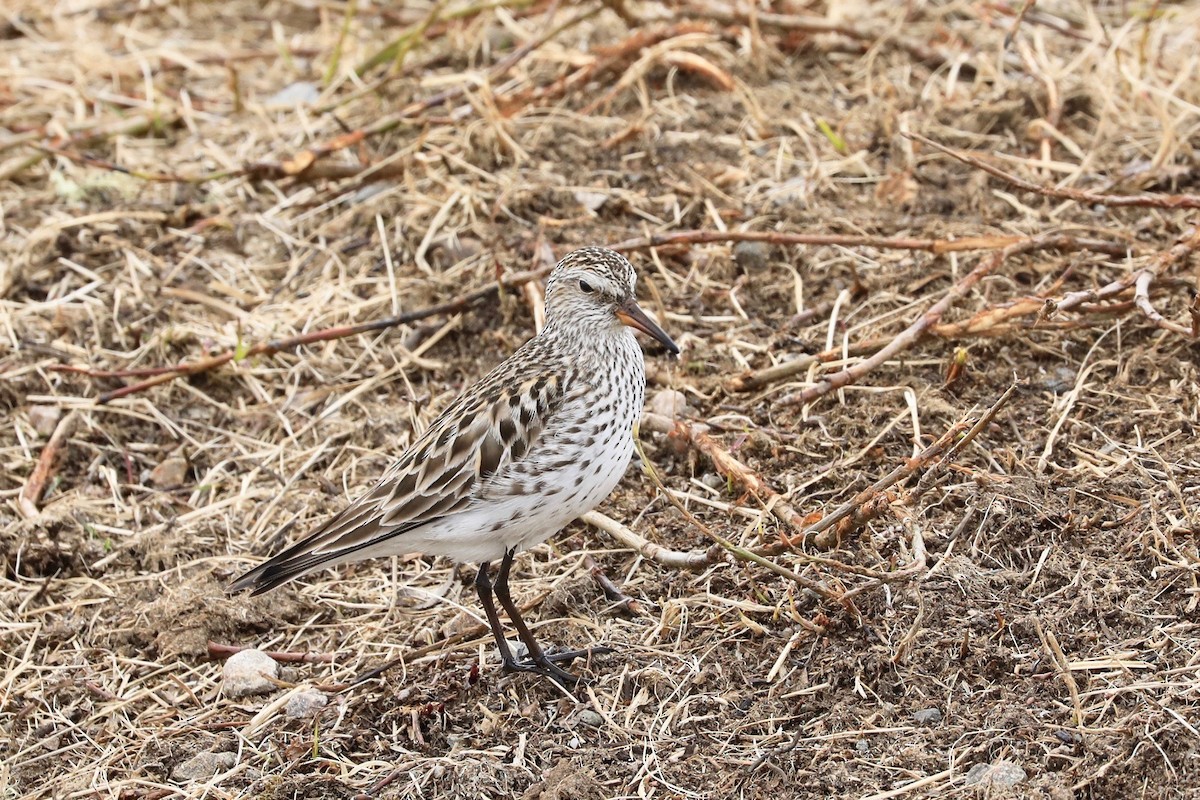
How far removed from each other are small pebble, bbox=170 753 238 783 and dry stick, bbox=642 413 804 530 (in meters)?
1.97

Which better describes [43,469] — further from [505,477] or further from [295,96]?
[295,96]

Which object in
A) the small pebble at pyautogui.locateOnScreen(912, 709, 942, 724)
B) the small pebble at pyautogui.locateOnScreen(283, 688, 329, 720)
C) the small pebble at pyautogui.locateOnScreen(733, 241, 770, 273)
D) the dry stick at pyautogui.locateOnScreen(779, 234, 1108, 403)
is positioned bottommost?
the small pebble at pyautogui.locateOnScreen(283, 688, 329, 720)

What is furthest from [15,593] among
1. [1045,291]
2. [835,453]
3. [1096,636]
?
[1045,291]

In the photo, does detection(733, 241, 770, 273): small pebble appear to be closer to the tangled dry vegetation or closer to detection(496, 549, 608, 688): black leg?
the tangled dry vegetation

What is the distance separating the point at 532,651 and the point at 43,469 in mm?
2462

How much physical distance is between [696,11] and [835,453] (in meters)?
3.41

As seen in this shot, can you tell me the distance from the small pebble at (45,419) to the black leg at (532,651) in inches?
96.7

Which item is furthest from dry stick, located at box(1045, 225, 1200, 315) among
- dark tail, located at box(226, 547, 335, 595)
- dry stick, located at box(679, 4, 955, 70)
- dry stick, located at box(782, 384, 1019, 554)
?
dark tail, located at box(226, 547, 335, 595)

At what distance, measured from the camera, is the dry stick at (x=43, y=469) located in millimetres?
5676

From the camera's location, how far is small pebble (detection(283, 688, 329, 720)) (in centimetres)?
464

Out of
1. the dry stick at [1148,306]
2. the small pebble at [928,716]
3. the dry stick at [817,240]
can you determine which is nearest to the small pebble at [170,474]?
the dry stick at [817,240]

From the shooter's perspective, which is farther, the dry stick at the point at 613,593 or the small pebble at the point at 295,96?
the small pebble at the point at 295,96

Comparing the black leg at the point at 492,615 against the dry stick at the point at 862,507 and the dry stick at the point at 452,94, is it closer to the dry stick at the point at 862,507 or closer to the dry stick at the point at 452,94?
the dry stick at the point at 862,507

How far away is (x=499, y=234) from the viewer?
668 cm
